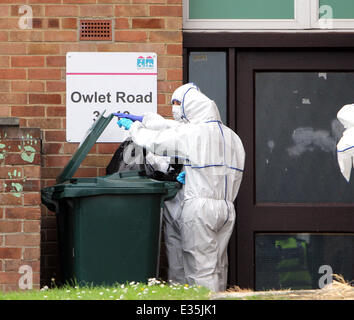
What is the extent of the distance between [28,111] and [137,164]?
3.81 ft

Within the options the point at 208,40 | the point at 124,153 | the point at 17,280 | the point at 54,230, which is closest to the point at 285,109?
the point at 208,40

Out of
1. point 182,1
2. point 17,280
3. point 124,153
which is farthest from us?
point 182,1

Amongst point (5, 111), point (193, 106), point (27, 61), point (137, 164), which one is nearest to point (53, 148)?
point (5, 111)

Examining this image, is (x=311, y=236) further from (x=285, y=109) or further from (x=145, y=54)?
(x=145, y=54)

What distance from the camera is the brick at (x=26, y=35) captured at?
7531 millimetres

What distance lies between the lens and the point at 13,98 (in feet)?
24.6

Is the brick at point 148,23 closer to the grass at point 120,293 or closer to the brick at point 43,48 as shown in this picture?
the brick at point 43,48

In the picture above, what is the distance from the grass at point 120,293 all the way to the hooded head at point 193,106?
1344 millimetres

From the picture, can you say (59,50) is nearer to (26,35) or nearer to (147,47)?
(26,35)

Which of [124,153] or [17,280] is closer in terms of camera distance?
[17,280]

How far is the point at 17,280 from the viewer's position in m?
6.19

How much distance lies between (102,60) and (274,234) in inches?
84.2

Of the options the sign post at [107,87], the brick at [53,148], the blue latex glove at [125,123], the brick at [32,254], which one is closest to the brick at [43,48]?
the sign post at [107,87]

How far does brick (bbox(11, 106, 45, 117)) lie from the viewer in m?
7.47
